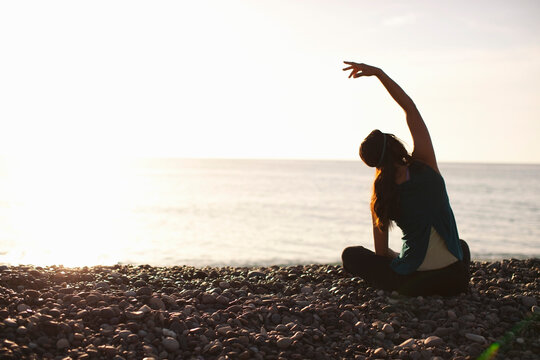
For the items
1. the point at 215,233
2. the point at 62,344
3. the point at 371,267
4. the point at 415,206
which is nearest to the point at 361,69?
the point at 415,206

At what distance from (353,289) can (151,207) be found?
99.0 feet

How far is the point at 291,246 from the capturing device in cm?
2025

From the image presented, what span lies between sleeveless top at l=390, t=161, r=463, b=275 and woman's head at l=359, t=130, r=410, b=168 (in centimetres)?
18

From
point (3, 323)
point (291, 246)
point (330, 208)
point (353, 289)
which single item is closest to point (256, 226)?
point (291, 246)

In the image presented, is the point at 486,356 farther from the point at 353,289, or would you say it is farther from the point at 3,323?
Result: the point at 3,323

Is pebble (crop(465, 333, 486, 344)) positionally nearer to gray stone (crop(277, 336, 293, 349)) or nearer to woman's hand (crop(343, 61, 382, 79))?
gray stone (crop(277, 336, 293, 349))

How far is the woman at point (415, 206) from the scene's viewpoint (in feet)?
18.8

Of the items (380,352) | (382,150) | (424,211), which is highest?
(382,150)

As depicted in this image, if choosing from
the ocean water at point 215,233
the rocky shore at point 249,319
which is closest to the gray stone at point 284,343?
the rocky shore at point 249,319

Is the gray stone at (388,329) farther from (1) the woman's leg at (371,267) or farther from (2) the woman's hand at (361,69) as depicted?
(2) the woman's hand at (361,69)

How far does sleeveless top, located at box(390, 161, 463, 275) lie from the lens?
5773mm

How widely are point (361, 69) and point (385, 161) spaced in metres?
1.10

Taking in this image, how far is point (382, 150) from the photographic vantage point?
5703 mm

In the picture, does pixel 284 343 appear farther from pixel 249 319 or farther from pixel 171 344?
pixel 171 344
